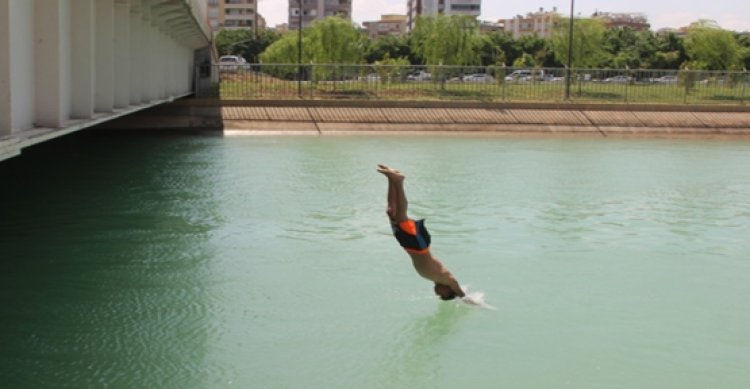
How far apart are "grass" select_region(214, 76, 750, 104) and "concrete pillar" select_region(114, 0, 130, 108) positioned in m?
23.6

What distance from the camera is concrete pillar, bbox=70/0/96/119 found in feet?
41.1

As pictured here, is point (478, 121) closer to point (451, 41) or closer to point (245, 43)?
point (451, 41)

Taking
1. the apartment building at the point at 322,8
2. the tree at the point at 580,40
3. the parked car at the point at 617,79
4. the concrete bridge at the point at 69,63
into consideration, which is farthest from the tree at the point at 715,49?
the apartment building at the point at 322,8

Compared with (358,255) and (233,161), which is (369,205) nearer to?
(358,255)

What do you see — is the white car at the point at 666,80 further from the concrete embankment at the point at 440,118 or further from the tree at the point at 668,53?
the tree at the point at 668,53

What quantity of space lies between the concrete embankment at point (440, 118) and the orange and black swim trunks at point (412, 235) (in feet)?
89.5

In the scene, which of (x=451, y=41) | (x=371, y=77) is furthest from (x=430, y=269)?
(x=451, y=41)

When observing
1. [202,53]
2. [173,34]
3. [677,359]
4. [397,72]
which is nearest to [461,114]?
[397,72]

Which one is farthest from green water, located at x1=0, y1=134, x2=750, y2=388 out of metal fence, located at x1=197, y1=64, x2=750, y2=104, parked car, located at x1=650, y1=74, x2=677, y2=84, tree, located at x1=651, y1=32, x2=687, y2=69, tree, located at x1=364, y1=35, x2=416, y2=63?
tree, located at x1=364, y1=35, x2=416, y2=63

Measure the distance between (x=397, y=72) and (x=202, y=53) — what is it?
9.55m

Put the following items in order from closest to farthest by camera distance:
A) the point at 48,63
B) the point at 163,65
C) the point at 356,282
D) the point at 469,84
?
the point at 48,63 < the point at 356,282 < the point at 163,65 < the point at 469,84

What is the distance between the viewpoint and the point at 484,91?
147 ft

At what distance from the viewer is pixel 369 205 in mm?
17922

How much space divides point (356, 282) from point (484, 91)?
113ft
